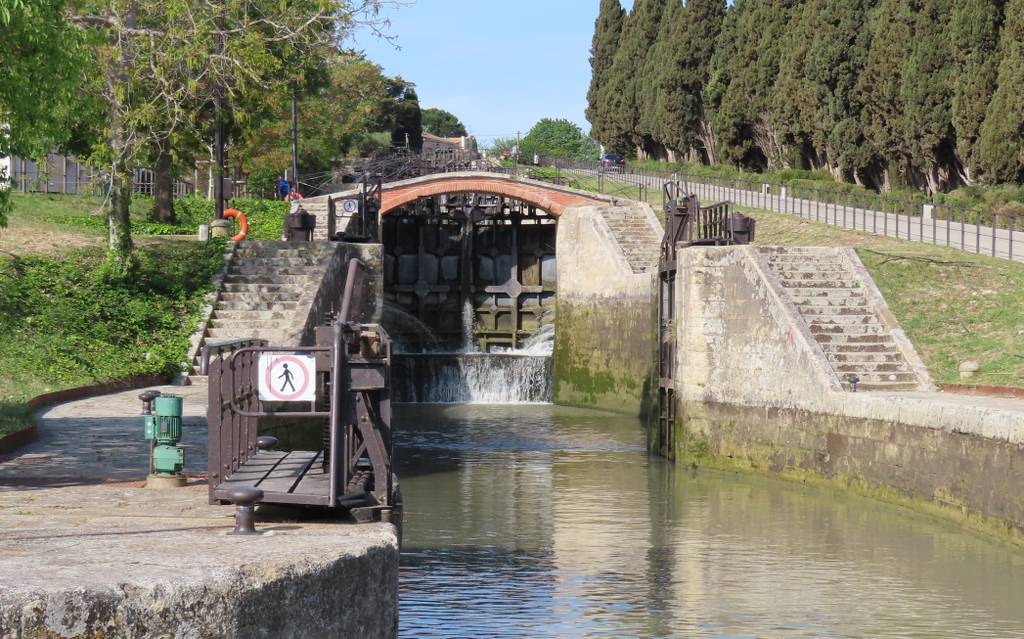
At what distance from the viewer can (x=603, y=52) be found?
3113 inches

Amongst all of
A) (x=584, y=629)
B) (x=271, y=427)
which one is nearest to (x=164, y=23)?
(x=271, y=427)

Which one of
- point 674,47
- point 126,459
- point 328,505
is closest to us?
point 328,505

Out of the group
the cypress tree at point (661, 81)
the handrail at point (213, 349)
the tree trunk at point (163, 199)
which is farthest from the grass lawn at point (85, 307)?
the cypress tree at point (661, 81)

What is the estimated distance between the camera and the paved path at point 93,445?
13.5m

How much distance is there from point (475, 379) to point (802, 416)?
16.0 metres

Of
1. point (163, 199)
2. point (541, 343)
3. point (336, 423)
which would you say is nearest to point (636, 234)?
point (541, 343)

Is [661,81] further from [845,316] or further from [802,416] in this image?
[802,416]

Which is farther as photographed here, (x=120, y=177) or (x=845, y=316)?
(x=120, y=177)

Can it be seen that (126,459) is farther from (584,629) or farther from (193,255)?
(193,255)

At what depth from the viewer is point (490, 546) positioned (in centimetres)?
1761

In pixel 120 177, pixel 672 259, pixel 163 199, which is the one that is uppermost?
pixel 163 199

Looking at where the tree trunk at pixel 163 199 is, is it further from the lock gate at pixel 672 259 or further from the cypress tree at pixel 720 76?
the cypress tree at pixel 720 76

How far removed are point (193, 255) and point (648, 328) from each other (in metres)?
9.98

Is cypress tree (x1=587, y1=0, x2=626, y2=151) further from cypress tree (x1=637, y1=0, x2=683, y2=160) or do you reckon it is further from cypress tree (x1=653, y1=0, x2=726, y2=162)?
cypress tree (x1=653, y1=0, x2=726, y2=162)
